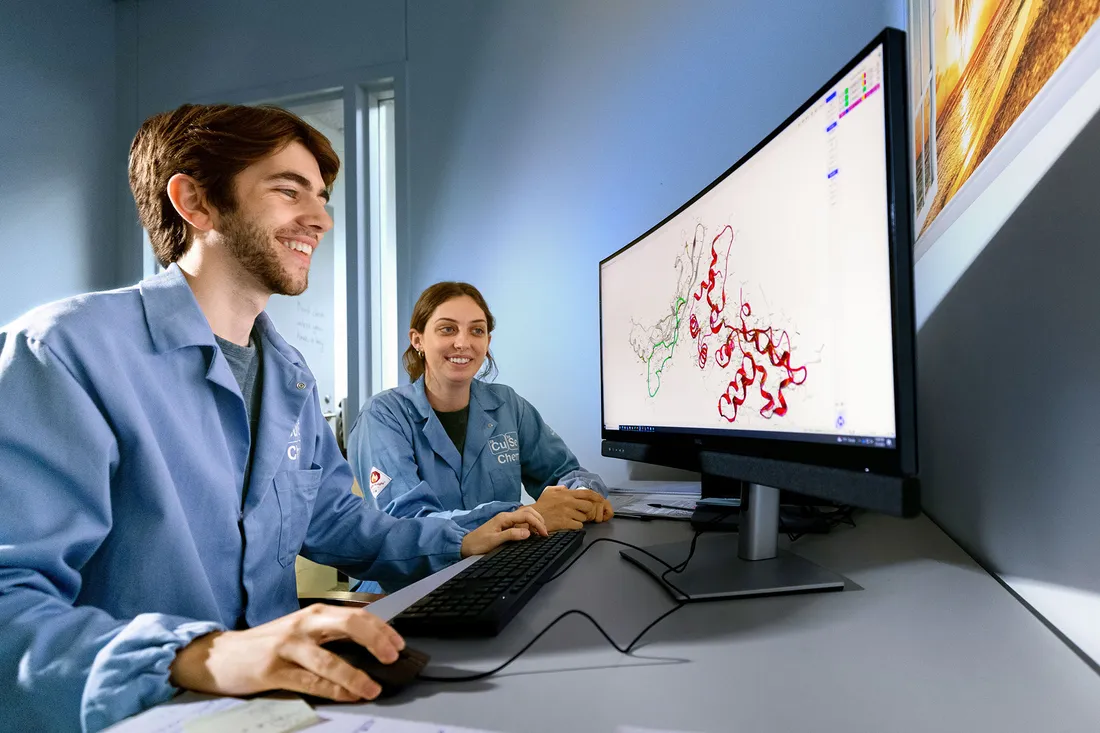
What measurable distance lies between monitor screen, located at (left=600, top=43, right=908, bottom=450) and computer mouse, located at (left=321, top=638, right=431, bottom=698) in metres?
0.41

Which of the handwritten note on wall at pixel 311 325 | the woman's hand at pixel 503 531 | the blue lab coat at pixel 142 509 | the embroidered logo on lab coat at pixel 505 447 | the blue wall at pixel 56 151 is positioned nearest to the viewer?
the blue lab coat at pixel 142 509

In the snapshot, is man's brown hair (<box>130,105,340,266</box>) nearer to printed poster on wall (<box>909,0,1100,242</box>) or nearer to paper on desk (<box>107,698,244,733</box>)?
paper on desk (<box>107,698,244,733</box>)

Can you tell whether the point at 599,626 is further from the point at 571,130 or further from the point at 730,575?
the point at 571,130

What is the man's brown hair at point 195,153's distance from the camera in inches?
41.6

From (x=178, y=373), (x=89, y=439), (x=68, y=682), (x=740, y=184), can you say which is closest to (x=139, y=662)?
(x=68, y=682)

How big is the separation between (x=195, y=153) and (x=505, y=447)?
3.76 feet

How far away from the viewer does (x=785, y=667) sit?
0.51 metres

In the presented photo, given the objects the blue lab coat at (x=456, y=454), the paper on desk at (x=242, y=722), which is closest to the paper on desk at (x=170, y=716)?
the paper on desk at (x=242, y=722)

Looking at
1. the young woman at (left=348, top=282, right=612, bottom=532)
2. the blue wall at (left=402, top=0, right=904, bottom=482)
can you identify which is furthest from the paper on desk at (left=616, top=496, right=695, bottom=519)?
the blue wall at (left=402, top=0, right=904, bottom=482)

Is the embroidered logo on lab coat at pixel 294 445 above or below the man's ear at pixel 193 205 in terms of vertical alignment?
below

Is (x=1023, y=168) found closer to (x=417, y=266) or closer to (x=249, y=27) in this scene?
(x=417, y=266)

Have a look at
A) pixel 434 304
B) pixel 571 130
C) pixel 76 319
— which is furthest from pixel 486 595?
pixel 571 130

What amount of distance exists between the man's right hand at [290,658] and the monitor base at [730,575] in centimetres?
34

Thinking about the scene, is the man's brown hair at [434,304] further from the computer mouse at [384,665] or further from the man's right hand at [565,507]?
the computer mouse at [384,665]
